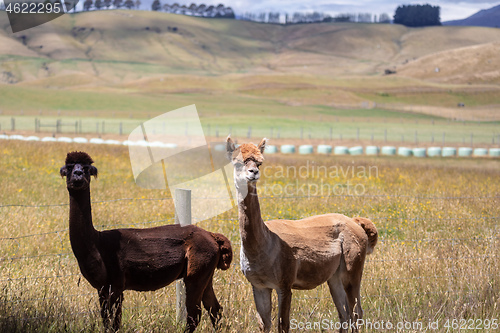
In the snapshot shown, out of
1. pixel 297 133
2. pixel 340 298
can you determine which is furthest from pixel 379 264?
pixel 297 133

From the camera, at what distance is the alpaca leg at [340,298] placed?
224 inches

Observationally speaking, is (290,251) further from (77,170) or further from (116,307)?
(77,170)

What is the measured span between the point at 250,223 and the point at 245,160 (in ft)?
1.96

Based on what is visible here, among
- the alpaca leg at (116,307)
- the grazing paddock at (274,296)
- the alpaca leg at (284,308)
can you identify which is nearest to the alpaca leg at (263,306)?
the alpaca leg at (284,308)

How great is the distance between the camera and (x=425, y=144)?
4612 cm

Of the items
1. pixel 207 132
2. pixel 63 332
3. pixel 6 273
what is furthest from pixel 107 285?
pixel 207 132

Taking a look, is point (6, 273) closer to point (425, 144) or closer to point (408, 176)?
point (408, 176)

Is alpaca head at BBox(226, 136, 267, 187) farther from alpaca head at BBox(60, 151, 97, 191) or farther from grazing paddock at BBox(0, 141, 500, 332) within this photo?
grazing paddock at BBox(0, 141, 500, 332)

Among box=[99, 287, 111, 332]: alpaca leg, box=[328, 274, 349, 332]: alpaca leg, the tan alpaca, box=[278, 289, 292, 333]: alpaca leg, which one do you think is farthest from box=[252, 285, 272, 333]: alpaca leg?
box=[99, 287, 111, 332]: alpaca leg

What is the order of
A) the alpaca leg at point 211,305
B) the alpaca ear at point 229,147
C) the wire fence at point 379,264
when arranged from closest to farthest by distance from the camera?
the alpaca ear at point 229,147 → the alpaca leg at point 211,305 → the wire fence at point 379,264

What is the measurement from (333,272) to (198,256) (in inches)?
54.4

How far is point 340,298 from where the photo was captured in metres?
5.75

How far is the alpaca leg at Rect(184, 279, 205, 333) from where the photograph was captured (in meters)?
5.08

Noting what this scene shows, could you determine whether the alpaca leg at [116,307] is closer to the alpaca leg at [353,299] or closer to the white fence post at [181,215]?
the white fence post at [181,215]
